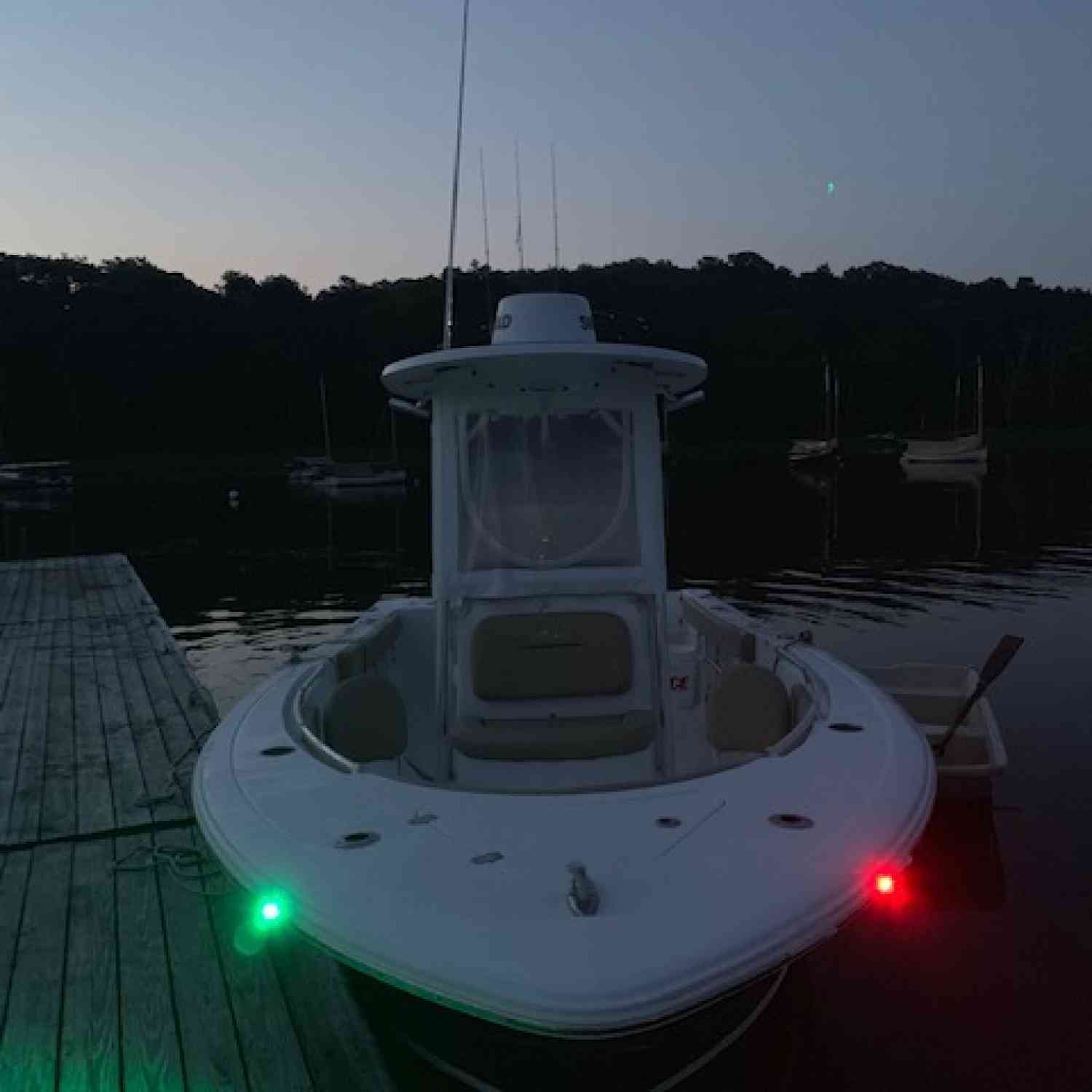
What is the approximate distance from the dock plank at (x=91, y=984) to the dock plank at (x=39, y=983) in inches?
1.5

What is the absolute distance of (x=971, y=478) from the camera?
5134 centimetres

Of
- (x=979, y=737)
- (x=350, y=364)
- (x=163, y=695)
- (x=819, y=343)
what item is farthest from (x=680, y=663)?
(x=819, y=343)

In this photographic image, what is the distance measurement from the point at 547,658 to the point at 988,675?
386 cm

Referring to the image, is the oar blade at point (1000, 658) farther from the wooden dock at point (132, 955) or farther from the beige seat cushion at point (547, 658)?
the wooden dock at point (132, 955)

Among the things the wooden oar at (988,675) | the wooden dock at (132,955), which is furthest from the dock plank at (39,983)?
the wooden oar at (988,675)

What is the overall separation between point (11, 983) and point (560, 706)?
9.91 ft

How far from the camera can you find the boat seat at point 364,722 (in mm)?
5434

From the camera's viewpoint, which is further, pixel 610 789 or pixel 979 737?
pixel 979 737

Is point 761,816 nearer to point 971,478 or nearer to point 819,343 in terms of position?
point 971,478

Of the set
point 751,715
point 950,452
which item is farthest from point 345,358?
point 751,715

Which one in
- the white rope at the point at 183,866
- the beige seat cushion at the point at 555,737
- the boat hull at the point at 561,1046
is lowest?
the white rope at the point at 183,866

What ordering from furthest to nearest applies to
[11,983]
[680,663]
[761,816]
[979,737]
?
1. [680,663]
2. [979,737]
3. [11,983]
4. [761,816]

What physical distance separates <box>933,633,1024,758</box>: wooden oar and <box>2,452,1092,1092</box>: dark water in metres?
0.52

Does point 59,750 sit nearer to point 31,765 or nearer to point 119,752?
point 31,765
